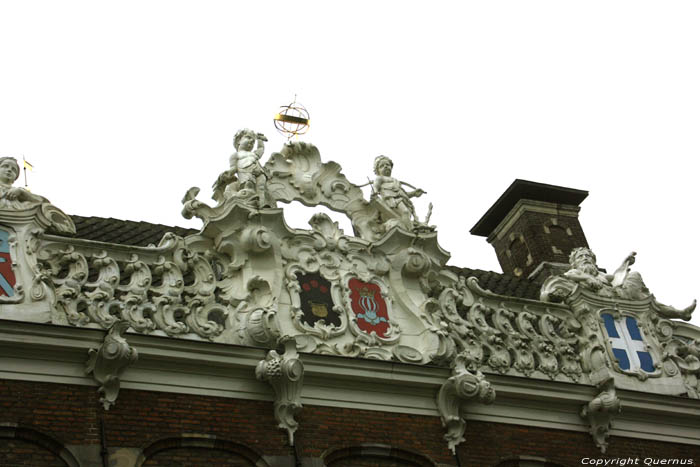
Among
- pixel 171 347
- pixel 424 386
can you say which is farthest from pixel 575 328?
pixel 171 347

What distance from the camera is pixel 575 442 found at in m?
13.1

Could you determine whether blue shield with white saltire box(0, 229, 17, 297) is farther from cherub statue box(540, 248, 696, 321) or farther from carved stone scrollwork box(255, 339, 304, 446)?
cherub statue box(540, 248, 696, 321)

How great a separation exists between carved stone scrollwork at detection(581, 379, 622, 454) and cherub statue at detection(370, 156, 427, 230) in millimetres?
3508

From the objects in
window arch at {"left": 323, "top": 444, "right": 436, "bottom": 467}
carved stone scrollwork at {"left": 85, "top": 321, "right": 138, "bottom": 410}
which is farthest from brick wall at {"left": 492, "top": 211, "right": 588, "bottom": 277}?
carved stone scrollwork at {"left": 85, "top": 321, "right": 138, "bottom": 410}

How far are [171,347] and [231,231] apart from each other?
2.06m

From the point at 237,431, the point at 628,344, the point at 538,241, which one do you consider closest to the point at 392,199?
the point at 628,344

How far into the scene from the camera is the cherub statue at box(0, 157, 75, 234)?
1159 centimetres

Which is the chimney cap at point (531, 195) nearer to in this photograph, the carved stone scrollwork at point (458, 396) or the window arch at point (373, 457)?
the carved stone scrollwork at point (458, 396)

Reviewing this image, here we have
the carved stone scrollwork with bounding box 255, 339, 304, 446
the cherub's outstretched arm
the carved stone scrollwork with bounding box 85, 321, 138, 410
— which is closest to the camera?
the carved stone scrollwork with bounding box 85, 321, 138, 410

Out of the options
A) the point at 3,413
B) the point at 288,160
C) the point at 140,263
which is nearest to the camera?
the point at 3,413

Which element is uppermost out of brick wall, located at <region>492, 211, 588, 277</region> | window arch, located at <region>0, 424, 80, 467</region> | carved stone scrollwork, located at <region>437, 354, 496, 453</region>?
brick wall, located at <region>492, 211, 588, 277</region>

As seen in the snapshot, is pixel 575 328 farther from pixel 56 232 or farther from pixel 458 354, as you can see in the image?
pixel 56 232

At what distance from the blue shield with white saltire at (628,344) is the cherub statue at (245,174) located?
5673 millimetres

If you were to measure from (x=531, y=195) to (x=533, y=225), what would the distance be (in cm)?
83
